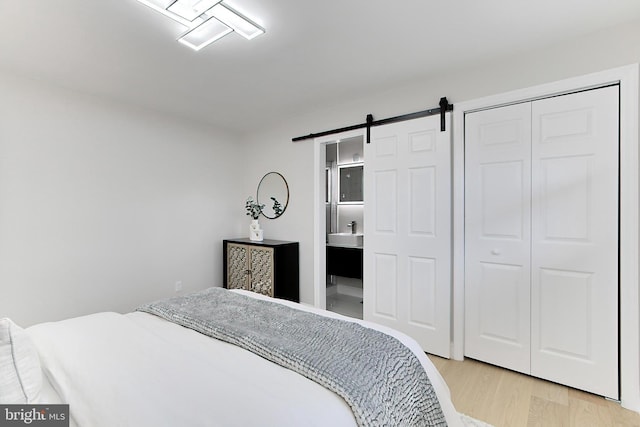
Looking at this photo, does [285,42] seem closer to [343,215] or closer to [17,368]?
[17,368]

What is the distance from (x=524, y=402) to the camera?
201 cm

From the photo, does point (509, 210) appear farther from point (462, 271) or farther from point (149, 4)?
point (149, 4)

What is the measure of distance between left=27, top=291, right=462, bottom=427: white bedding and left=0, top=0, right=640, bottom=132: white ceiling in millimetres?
1825

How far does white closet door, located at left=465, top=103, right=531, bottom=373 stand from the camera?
2320 millimetres

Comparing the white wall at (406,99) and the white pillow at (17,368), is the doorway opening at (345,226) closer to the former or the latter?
the white wall at (406,99)

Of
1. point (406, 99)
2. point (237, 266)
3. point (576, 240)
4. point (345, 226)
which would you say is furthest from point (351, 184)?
point (576, 240)

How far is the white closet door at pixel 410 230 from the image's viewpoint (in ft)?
8.67

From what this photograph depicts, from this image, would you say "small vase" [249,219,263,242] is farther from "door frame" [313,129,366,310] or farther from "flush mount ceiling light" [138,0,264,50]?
"flush mount ceiling light" [138,0,264,50]

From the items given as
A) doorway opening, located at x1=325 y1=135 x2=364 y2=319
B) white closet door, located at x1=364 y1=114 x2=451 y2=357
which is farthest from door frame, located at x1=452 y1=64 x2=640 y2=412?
doorway opening, located at x1=325 y1=135 x2=364 y2=319

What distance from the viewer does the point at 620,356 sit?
1983mm

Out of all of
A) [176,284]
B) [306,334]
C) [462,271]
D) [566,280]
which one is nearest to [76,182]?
[176,284]

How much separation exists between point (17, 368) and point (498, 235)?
285 centimetres

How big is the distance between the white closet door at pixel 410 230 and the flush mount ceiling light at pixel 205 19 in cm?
158

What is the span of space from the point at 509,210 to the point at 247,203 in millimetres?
3072
